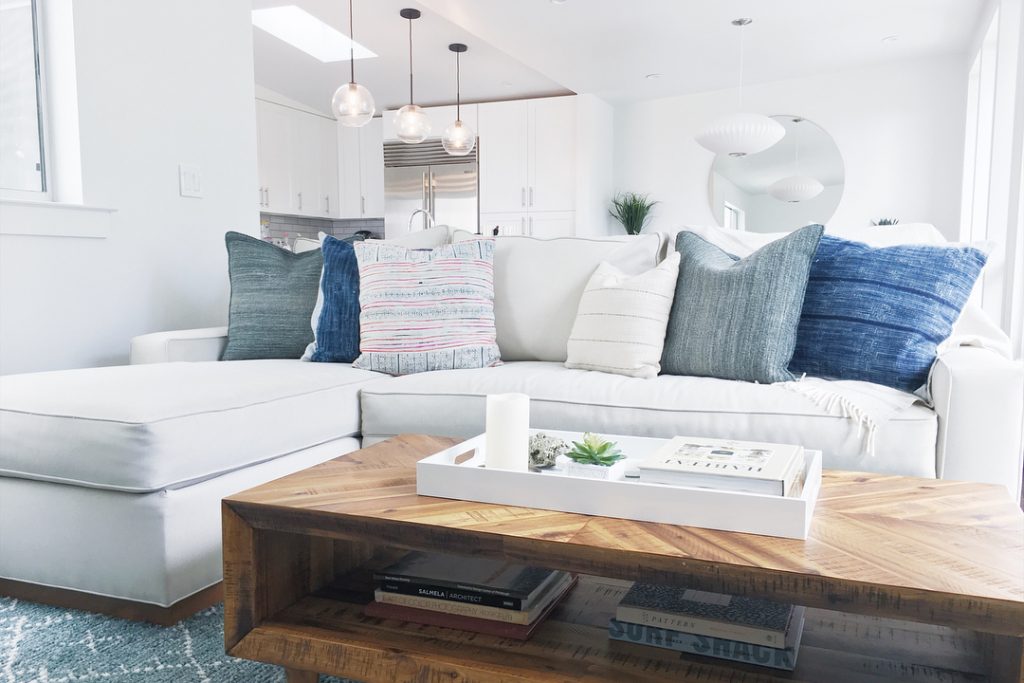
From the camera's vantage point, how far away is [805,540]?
0.99m

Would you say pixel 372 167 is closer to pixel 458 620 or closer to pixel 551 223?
pixel 551 223

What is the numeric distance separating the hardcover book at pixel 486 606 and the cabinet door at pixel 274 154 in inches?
257

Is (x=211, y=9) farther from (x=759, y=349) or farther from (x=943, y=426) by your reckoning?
(x=943, y=426)

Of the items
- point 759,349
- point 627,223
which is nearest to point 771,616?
point 759,349

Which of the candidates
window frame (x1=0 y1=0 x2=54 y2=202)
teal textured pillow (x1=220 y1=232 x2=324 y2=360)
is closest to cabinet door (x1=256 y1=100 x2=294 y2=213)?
window frame (x1=0 y1=0 x2=54 y2=202)

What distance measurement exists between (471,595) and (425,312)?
1336 mm

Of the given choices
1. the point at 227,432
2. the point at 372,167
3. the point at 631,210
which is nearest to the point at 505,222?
the point at 631,210

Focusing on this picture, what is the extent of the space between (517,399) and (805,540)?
0.47 m

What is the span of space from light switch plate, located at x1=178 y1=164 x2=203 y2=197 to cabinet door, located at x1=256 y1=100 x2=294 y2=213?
4145mm

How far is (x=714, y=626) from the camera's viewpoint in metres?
1.07

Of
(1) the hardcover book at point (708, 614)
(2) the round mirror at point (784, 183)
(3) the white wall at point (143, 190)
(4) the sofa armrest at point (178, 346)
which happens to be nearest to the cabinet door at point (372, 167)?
(2) the round mirror at point (784, 183)

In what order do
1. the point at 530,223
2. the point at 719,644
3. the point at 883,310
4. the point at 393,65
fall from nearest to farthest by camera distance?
the point at 719,644
the point at 883,310
the point at 393,65
the point at 530,223

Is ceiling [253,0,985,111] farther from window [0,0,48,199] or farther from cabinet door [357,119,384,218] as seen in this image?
window [0,0,48,199]

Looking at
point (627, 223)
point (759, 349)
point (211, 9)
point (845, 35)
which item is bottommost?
point (759, 349)
